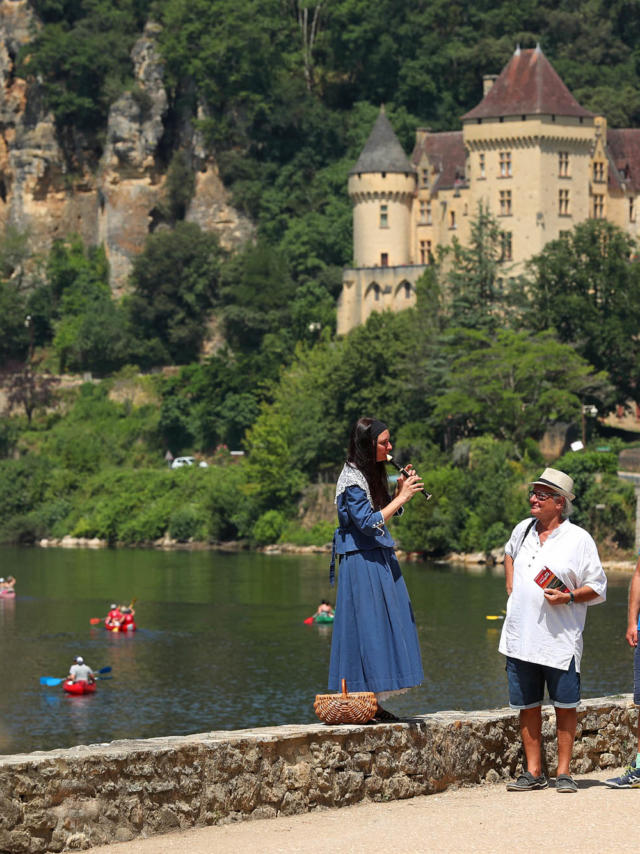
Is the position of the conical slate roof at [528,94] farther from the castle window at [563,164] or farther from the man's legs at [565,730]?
the man's legs at [565,730]

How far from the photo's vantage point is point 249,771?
13.5 metres

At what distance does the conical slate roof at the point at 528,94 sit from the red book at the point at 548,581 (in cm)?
7663

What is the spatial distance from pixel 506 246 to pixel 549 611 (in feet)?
246

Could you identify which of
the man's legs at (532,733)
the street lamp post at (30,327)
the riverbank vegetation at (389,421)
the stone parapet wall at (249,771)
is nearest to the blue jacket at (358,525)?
the stone parapet wall at (249,771)

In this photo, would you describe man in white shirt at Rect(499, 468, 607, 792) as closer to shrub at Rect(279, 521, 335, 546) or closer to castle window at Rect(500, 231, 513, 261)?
shrub at Rect(279, 521, 335, 546)

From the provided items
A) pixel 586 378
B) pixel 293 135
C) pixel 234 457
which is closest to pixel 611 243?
pixel 586 378

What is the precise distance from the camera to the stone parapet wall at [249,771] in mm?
12531

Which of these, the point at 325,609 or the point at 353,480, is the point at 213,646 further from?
the point at 353,480

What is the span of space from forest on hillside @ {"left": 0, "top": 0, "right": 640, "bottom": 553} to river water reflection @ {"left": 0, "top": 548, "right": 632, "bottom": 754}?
29.2ft

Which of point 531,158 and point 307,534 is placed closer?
point 307,534

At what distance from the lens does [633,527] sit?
66938 mm

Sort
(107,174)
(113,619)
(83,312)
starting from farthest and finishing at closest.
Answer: (107,174)
(83,312)
(113,619)

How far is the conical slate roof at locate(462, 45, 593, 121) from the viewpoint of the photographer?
3516 inches

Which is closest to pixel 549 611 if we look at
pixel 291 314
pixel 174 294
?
pixel 291 314
